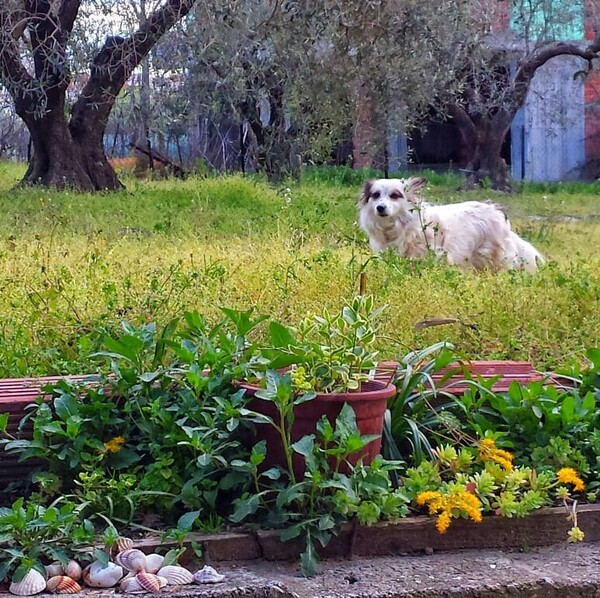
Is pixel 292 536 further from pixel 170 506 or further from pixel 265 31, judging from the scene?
pixel 265 31

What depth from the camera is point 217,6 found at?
316 inches

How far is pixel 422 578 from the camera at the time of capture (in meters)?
2.35

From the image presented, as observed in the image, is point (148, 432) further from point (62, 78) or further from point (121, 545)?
point (62, 78)

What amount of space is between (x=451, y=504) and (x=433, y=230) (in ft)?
16.4

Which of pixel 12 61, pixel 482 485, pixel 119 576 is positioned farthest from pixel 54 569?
pixel 12 61

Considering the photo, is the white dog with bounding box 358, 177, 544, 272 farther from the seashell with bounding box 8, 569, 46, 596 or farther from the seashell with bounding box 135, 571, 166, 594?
the seashell with bounding box 8, 569, 46, 596

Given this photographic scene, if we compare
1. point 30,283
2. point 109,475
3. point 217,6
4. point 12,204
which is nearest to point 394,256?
point 30,283

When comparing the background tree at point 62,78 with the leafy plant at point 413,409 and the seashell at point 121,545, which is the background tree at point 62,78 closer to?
the leafy plant at point 413,409

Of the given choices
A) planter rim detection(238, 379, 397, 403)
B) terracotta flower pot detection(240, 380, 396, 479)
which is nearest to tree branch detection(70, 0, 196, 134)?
planter rim detection(238, 379, 397, 403)

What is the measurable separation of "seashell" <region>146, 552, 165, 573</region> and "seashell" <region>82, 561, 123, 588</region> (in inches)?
2.6

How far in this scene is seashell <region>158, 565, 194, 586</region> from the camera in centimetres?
227

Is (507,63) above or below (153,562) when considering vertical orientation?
above

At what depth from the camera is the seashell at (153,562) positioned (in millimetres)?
2307

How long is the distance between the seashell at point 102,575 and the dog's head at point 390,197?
5.41 meters
